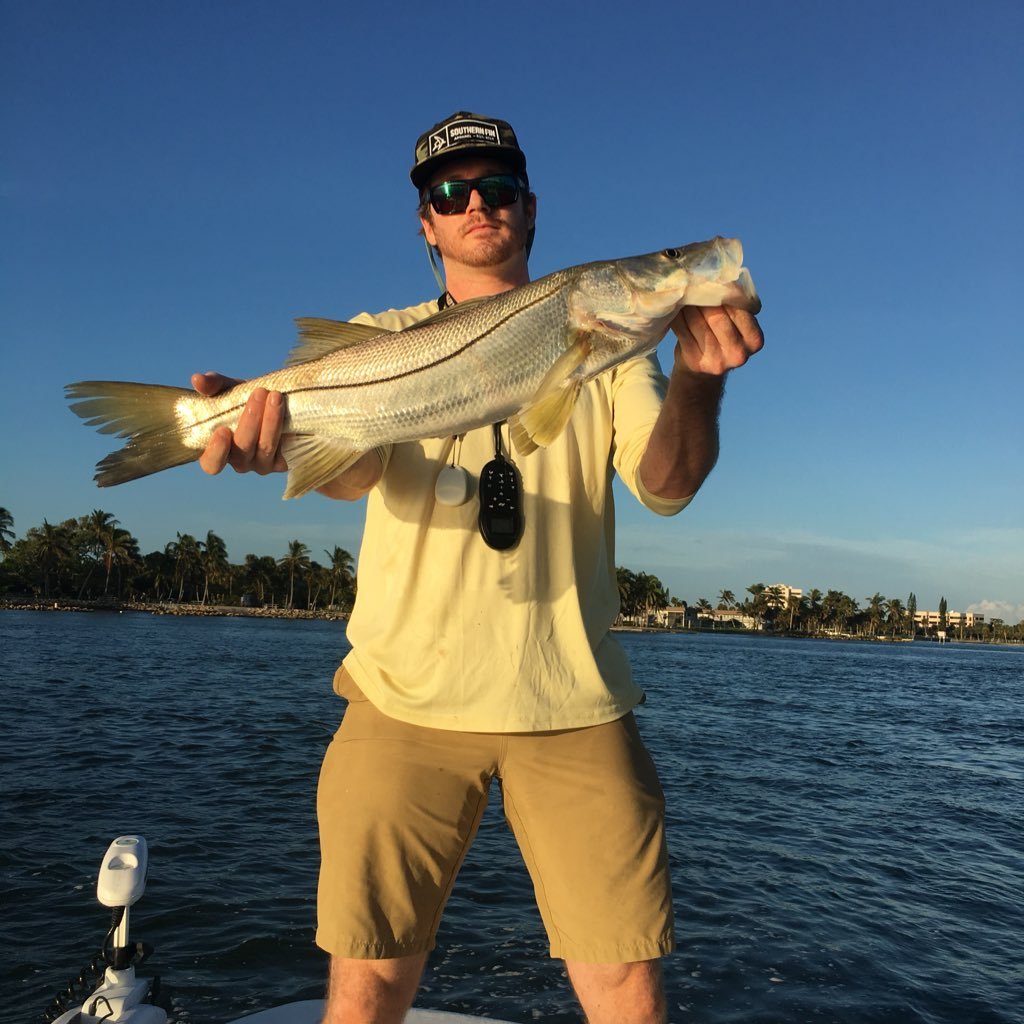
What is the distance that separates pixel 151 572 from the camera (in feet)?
395

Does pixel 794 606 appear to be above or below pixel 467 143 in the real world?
below

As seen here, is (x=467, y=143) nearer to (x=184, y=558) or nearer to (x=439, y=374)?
(x=439, y=374)

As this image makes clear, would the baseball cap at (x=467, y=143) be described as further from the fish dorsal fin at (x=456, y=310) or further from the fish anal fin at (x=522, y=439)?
the fish anal fin at (x=522, y=439)

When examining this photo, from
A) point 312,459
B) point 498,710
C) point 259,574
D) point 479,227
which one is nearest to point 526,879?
point 498,710

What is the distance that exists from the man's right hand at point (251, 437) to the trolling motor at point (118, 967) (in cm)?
212

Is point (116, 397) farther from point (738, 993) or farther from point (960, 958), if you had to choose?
point (960, 958)

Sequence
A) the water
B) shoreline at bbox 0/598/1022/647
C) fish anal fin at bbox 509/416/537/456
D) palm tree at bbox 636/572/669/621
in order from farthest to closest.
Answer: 1. palm tree at bbox 636/572/669/621
2. shoreline at bbox 0/598/1022/647
3. the water
4. fish anal fin at bbox 509/416/537/456

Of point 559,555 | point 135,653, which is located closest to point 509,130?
point 559,555

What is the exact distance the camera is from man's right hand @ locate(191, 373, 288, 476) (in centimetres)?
302

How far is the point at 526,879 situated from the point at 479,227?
27.8 feet

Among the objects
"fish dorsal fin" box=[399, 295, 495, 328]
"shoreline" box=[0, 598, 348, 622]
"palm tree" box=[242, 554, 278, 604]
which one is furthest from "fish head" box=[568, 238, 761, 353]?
"palm tree" box=[242, 554, 278, 604]

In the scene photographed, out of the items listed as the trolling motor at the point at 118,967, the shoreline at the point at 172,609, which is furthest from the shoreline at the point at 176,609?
the trolling motor at the point at 118,967

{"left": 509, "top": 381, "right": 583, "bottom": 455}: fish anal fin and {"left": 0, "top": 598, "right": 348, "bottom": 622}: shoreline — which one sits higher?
{"left": 509, "top": 381, "right": 583, "bottom": 455}: fish anal fin

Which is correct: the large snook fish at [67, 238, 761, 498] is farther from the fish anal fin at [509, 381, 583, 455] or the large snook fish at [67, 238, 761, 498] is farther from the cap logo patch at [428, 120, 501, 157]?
the cap logo patch at [428, 120, 501, 157]
